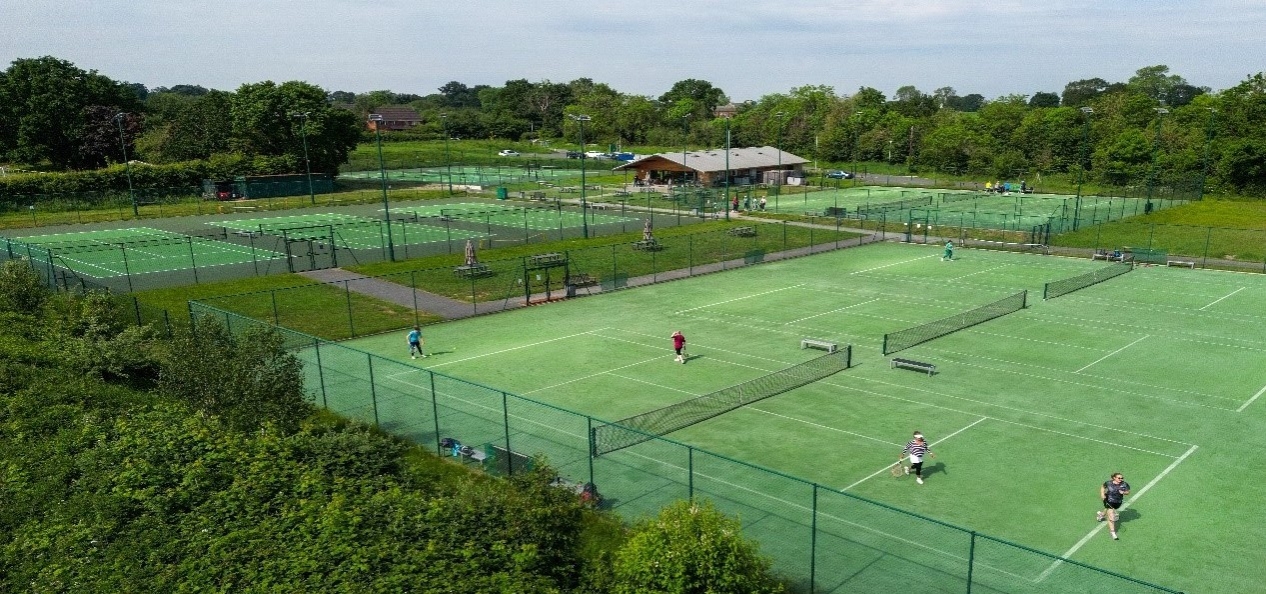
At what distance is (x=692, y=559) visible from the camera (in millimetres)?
12094

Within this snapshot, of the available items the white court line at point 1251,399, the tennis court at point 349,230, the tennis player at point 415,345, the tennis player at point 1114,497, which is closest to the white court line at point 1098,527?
the tennis player at point 1114,497

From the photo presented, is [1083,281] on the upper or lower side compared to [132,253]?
lower

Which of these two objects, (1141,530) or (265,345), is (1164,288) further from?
(265,345)

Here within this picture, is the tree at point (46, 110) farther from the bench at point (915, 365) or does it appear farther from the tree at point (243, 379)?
the bench at point (915, 365)

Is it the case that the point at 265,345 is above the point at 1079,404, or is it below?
above

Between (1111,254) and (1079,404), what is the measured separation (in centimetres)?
2946

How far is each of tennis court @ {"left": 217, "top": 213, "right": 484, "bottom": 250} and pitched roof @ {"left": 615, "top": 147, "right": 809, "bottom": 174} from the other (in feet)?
125

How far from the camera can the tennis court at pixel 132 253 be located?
4966 centimetres

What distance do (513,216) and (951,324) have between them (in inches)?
1813

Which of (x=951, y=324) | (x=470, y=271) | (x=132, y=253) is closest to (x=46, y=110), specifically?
(x=132, y=253)

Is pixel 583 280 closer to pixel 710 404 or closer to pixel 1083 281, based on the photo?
pixel 710 404

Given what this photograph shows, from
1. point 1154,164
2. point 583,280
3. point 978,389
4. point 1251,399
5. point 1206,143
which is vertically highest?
point 1206,143

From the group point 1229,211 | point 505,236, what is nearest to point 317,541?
point 505,236

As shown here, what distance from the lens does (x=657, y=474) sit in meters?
20.2
